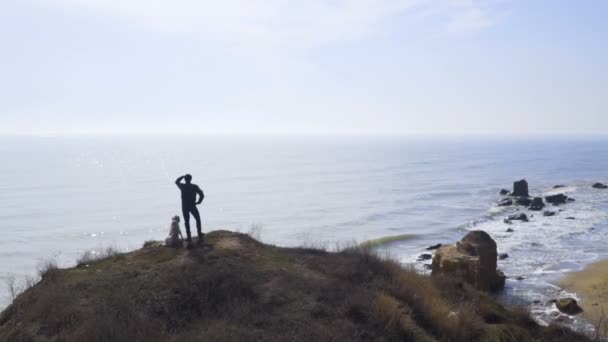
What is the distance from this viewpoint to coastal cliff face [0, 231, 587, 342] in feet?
32.9

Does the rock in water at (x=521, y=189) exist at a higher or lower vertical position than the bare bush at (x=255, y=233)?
lower

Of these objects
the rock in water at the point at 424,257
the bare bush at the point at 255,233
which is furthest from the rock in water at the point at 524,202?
the bare bush at the point at 255,233

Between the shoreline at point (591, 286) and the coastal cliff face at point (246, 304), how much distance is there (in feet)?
32.0

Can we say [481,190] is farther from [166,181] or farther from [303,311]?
[303,311]

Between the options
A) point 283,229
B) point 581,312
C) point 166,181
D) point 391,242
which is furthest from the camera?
point 166,181

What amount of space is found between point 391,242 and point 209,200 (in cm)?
3230

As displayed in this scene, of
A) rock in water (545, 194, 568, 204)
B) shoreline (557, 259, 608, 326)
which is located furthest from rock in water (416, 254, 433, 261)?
rock in water (545, 194, 568, 204)

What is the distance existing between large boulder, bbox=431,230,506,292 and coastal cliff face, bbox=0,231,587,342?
272 inches

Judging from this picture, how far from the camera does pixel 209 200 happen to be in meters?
64.5

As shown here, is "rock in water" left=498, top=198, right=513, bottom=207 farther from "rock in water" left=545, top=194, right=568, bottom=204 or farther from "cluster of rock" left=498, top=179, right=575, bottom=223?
"rock in water" left=545, top=194, right=568, bottom=204

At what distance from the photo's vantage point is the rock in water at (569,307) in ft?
67.7

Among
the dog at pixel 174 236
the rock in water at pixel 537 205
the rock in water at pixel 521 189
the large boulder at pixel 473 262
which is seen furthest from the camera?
the rock in water at pixel 521 189

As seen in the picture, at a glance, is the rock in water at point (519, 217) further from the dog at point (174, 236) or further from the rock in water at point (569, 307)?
the dog at point (174, 236)

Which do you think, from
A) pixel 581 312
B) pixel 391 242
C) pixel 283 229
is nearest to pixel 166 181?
pixel 283 229
